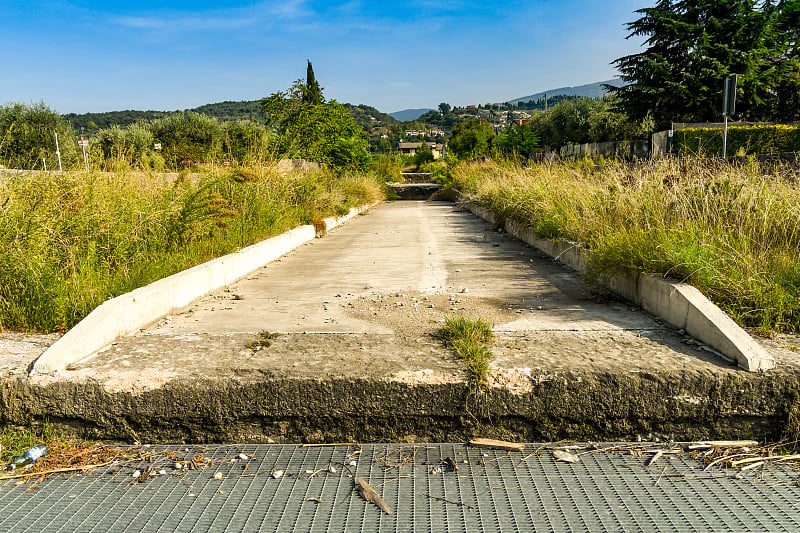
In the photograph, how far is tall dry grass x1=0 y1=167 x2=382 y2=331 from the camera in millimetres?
3672

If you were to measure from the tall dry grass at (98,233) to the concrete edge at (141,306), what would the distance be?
0.83ft

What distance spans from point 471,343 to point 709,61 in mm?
34765

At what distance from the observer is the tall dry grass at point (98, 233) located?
3.67 m

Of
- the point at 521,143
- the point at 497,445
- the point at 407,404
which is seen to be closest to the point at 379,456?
the point at 407,404

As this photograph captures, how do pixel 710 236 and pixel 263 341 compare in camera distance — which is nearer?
pixel 263 341

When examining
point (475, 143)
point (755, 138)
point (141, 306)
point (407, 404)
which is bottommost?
point (407, 404)

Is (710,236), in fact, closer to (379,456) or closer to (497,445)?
(497,445)

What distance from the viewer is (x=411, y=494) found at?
2148 millimetres

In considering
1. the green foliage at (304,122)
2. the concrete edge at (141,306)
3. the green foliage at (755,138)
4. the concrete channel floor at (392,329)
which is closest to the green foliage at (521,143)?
the green foliage at (755,138)

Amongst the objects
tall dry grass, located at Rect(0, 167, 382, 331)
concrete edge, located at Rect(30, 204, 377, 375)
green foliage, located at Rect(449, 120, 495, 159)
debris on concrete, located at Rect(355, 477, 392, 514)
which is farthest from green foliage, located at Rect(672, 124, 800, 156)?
debris on concrete, located at Rect(355, 477, 392, 514)

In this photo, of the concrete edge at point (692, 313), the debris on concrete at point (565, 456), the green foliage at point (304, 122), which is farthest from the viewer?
the green foliage at point (304, 122)

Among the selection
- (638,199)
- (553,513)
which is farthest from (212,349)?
(638,199)

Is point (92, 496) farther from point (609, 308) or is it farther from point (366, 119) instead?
point (366, 119)

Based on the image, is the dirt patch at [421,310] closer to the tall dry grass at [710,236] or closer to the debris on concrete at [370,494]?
the tall dry grass at [710,236]
